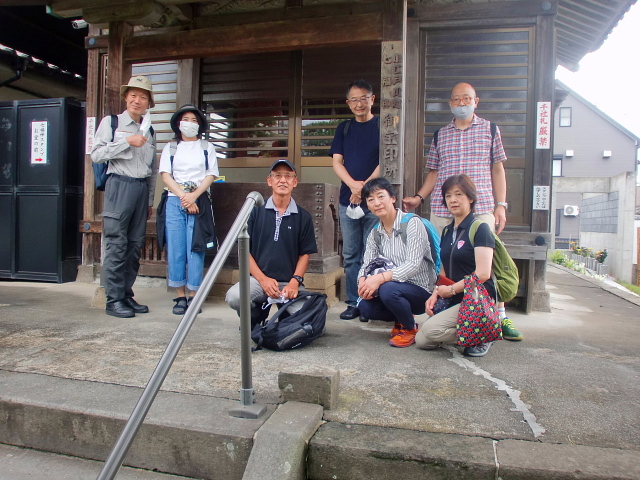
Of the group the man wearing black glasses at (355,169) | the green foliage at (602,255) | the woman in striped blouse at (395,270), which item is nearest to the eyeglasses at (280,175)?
the woman in striped blouse at (395,270)

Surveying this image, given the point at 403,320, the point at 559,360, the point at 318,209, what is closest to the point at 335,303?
the point at 318,209

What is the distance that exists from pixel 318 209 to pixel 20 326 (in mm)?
3126

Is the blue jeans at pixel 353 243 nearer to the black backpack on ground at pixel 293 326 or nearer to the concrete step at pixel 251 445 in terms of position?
the black backpack on ground at pixel 293 326

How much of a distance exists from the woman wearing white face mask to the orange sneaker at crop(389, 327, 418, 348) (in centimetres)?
218

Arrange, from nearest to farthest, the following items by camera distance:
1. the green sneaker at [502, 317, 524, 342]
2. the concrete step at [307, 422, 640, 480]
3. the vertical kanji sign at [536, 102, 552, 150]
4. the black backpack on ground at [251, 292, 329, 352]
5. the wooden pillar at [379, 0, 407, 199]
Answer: the concrete step at [307, 422, 640, 480] < the black backpack on ground at [251, 292, 329, 352] < the green sneaker at [502, 317, 524, 342] < the wooden pillar at [379, 0, 407, 199] < the vertical kanji sign at [536, 102, 552, 150]

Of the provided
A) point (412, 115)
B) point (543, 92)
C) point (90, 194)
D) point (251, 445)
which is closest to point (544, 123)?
point (543, 92)

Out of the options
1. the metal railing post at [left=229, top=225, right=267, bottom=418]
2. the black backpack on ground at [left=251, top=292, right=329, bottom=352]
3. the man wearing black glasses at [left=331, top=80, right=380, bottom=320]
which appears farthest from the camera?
the man wearing black glasses at [left=331, top=80, right=380, bottom=320]

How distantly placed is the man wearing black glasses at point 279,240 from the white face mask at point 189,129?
4.87 ft

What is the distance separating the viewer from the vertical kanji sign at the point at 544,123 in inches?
213

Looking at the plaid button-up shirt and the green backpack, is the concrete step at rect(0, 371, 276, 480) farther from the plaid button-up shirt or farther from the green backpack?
the plaid button-up shirt

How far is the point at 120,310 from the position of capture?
15.8ft

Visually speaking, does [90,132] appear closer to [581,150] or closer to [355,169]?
[355,169]

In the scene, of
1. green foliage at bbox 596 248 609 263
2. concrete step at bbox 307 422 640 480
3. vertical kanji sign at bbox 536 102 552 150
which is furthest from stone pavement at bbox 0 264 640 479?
green foliage at bbox 596 248 609 263

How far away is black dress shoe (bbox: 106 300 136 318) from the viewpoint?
15.7 feet
